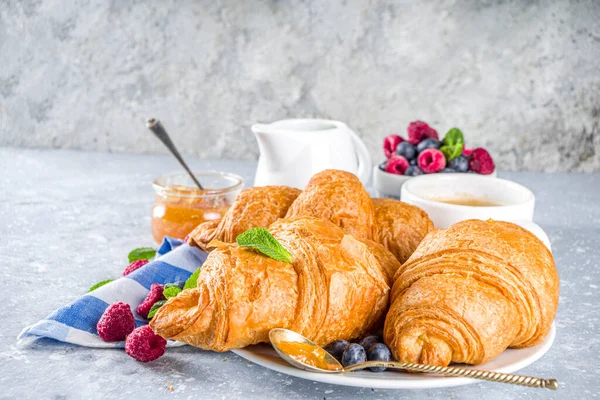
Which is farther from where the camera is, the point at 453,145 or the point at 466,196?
the point at 453,145

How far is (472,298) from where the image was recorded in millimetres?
1107

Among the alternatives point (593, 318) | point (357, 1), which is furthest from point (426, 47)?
point (593, 318)

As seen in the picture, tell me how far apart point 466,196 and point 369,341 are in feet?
2.53

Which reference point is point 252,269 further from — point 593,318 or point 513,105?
point 513,105

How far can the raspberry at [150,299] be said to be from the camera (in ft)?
4.58

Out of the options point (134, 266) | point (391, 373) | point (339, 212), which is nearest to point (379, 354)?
point (391, 373)

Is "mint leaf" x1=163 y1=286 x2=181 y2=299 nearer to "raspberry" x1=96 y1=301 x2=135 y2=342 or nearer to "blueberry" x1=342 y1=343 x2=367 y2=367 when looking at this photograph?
"raspberry" x1=96 y1=301 x2=135 y2=342

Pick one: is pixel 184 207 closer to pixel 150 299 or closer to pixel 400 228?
pixel 150 299

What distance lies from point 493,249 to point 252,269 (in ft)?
1.23

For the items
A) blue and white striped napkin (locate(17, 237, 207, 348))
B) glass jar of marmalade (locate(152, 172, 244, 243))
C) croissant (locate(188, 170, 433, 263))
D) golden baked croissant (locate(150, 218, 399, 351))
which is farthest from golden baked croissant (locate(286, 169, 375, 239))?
glass jar of marmalade (locate(152, 172, 244, 243))

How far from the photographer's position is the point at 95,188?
8.09ft

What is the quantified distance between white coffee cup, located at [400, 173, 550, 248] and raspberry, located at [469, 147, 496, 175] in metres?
0.25

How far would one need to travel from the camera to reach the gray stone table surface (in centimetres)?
119

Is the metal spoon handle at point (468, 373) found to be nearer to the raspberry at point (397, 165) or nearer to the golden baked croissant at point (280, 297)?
the golden baked croissant at point (280, 297)
